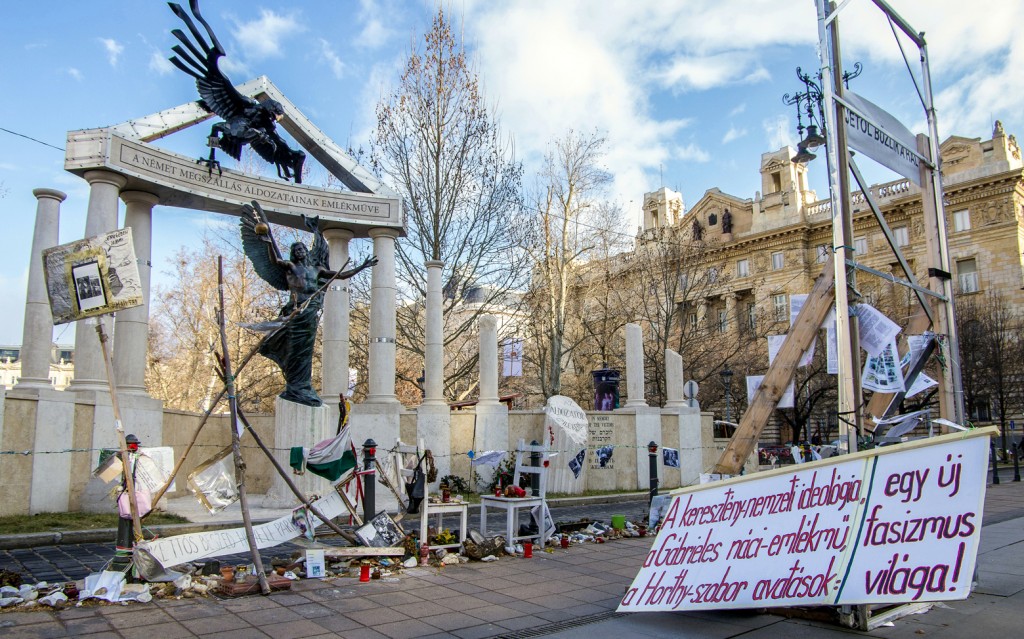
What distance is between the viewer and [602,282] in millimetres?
30375

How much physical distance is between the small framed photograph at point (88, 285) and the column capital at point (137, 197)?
7.30 metres

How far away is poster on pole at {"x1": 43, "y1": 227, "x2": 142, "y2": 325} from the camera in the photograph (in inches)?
272

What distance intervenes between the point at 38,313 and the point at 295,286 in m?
4.17

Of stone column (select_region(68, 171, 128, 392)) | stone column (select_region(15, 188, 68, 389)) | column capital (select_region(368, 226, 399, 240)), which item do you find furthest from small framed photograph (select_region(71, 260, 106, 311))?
column capital (select_region(368, 226, 399, 240))

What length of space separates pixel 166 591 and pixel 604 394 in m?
15.9

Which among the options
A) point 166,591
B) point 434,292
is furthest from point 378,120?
point 166,591

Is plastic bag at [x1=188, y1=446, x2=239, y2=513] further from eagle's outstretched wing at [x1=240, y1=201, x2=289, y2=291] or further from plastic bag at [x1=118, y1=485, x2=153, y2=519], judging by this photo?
eagle's outstretched wing at [x1=240, y1=201, x2=289, y2=291]

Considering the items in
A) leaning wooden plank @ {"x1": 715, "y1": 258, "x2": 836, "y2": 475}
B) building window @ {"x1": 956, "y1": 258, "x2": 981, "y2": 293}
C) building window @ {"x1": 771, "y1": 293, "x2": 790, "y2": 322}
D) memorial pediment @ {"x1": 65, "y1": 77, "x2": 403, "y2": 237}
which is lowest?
leaning wooden plank @ {"x1": 715, "y1": 258, "x2": 836, "y2": 475}

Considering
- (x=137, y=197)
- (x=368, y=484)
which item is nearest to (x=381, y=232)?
(x=137, y=197)

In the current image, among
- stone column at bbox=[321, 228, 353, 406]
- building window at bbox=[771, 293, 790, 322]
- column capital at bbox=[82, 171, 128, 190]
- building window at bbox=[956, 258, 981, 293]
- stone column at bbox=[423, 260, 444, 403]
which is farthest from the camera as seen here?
building window at bbox=[956, 258, 981, 293]

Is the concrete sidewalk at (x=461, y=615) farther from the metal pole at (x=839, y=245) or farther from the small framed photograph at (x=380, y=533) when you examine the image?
the metal pole at (x=839, y=245)

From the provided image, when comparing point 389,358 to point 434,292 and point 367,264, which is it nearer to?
point 434,292

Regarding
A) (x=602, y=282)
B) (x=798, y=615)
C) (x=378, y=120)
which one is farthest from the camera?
(x=602, y=282)

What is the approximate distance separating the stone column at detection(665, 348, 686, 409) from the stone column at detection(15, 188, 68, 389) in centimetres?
1418
